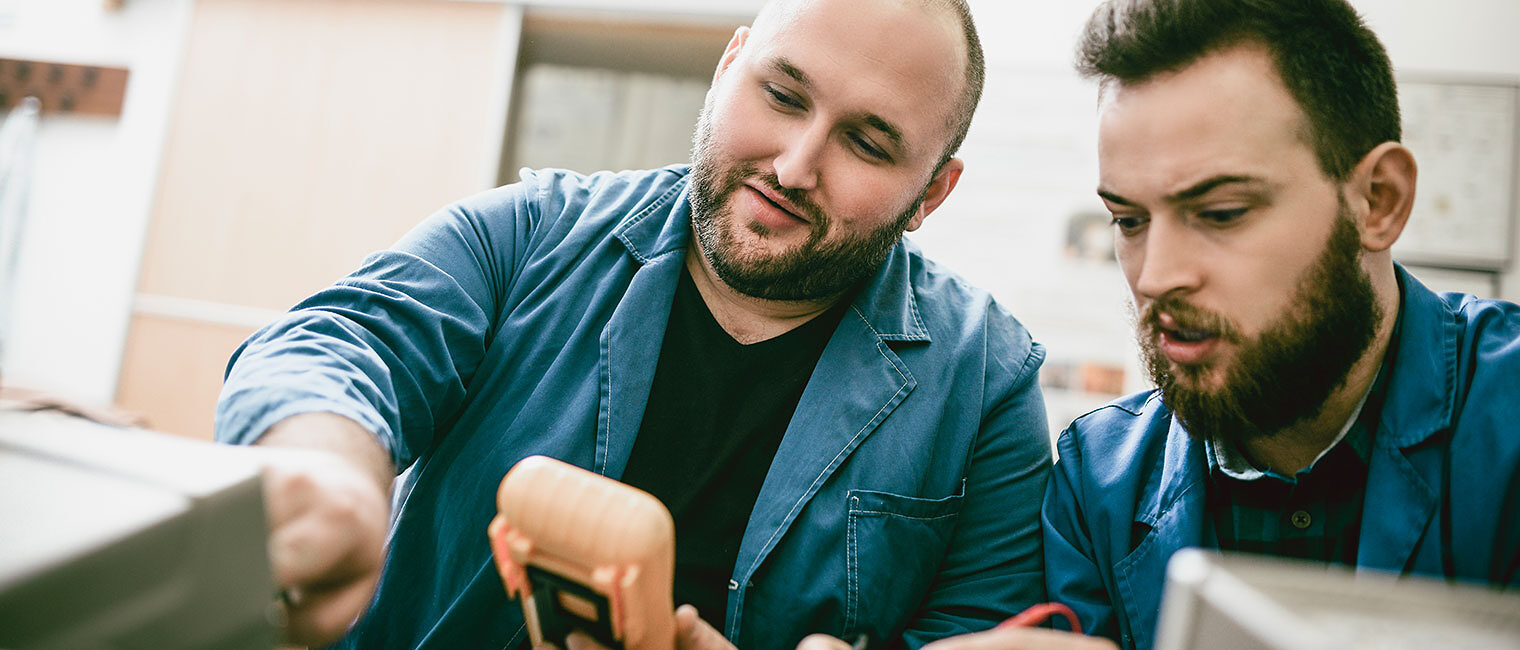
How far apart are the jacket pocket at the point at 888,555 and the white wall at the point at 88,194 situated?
8.50 ft

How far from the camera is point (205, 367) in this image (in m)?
2.53

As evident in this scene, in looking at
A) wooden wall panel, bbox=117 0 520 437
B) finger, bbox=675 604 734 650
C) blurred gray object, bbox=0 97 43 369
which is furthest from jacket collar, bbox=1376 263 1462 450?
blurred gray object, bbox=0 97 43 369

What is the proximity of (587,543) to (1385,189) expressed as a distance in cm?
90

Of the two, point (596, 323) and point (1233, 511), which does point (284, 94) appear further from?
point (1233, 511)

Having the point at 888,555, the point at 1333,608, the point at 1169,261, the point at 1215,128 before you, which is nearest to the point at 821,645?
the point at 1333,608

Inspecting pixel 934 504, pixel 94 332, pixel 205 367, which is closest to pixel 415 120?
pixel 205 367

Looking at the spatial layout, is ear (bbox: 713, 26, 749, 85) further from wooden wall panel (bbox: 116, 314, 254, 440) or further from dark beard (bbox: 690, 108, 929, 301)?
wooden wall panel (bbox: 116, 314, 254, 440)

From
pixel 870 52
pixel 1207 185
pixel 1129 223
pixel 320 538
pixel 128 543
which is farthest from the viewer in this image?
pixel 870 52

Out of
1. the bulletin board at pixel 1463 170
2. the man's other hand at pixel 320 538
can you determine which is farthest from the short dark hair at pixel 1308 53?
the bulletin board at pixel 1463 170

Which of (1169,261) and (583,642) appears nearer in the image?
(583,642)

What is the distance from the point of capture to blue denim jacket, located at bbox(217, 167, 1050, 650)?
3.15ft

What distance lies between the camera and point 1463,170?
1970 millimetres

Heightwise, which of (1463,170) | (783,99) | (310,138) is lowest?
(310,138)

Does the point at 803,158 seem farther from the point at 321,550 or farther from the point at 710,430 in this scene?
the point at 321,550
